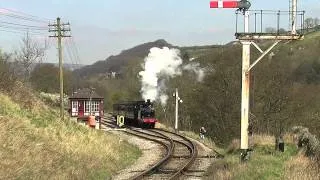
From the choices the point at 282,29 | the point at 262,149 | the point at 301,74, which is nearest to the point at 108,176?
the point at 262,149

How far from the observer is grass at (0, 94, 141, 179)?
1497cm

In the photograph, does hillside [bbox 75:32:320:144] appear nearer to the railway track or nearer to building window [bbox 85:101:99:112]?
the railway track

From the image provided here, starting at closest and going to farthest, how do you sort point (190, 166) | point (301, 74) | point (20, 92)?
1. point (190, 166)
2. point (20, 92)
3. point (301, 74)

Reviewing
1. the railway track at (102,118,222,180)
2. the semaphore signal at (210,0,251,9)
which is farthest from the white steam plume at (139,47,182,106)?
the semaphore signal at (210,0,251,9)

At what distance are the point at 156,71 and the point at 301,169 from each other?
4530cm

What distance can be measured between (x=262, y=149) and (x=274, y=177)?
6.52 meters

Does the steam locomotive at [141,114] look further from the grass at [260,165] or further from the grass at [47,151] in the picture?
the grass at [260,165]

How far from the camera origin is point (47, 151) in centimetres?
1781

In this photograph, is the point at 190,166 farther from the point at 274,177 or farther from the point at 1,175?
the point at 1,175

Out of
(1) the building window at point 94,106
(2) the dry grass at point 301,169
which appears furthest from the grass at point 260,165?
(1) the building window at point 94,106

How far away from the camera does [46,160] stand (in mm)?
16547

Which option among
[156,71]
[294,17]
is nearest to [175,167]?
[294,17]

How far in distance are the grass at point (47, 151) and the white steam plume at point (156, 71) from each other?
3270cm

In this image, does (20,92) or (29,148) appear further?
(20,92)
